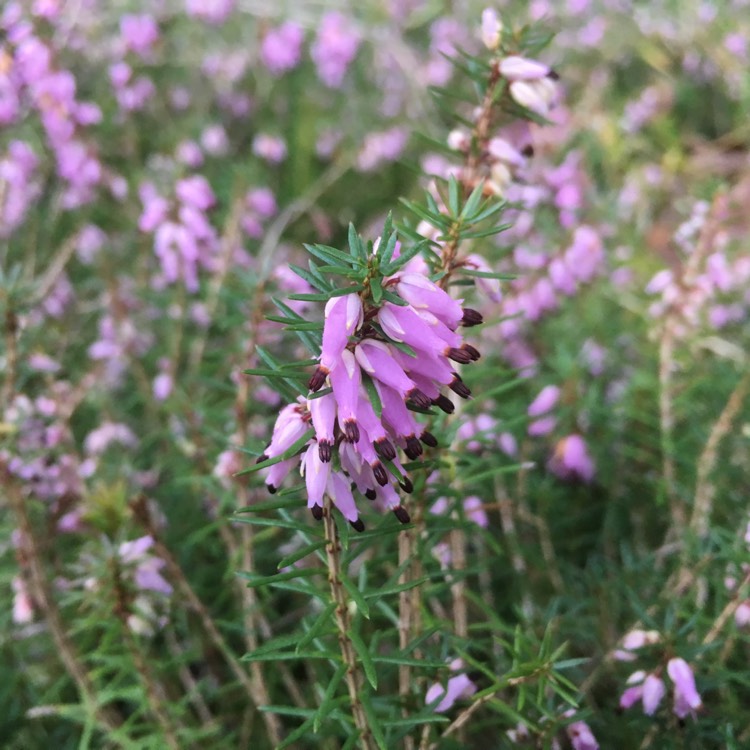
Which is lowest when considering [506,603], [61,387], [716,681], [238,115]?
[506,603]

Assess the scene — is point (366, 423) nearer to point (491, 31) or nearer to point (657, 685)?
point (657, 685)

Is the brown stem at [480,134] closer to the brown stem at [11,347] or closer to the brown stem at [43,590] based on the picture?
the brown stem at [11,347]

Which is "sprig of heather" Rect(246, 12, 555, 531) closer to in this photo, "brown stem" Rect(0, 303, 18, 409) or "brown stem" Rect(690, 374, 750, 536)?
"brown stem" Rect(0, 303, 18, 409)

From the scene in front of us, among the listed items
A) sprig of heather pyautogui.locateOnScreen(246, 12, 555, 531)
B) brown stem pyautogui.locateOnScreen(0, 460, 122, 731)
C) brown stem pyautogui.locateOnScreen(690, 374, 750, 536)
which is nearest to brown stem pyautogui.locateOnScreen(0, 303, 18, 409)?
brown stem pyautogui.locateOnScreen(0, 460, 122, 731)

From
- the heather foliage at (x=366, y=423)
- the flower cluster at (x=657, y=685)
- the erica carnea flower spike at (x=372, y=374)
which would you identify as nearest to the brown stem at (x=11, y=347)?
the heather foliage at (x=366, y=423)

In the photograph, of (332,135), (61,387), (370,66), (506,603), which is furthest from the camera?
(370,66)

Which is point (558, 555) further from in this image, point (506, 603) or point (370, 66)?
point (370, 66)

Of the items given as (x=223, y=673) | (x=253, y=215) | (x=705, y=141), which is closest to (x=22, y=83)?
(x=253, y=215)

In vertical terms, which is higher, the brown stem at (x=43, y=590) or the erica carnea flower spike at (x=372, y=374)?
the erica carnea flower spike at (x=372, y=374)
